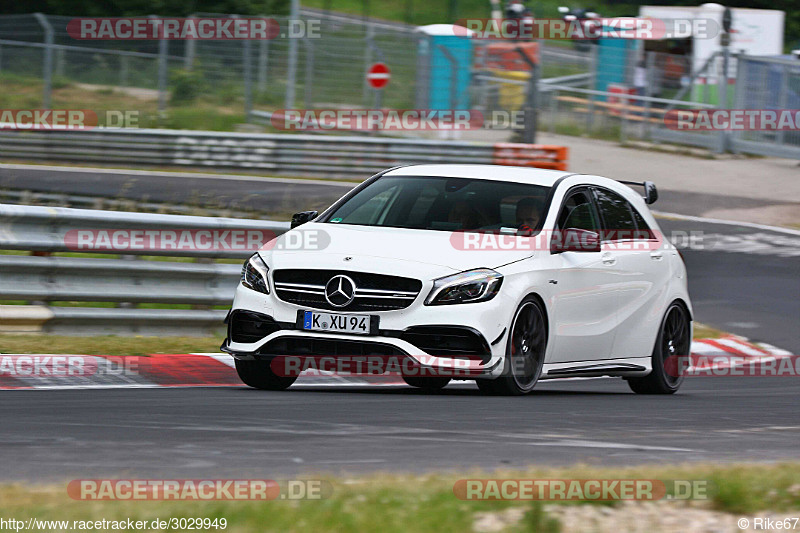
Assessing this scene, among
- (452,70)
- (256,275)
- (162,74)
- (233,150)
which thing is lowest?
(233,150)

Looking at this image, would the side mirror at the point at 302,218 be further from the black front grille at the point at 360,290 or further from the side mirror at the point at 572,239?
Answer: the side mirror at the point at 572,239

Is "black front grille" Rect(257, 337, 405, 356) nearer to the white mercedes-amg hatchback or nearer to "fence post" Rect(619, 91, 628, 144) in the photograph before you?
the white mercedes-amg hatchback

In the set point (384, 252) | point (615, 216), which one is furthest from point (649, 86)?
point (384, 252)

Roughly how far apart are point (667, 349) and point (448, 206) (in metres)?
2.40

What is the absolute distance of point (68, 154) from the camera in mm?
25922

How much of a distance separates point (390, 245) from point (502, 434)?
209 cm

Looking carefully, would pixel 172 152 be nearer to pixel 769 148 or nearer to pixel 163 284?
pixel 769 148

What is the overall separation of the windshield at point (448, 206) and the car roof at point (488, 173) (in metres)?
0.06

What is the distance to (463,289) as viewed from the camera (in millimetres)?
8305

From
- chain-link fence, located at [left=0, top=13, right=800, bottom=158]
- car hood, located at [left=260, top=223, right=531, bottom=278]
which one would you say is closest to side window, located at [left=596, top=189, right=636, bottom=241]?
car hood, located at [left=260, top=223, right=531, bottom=278]

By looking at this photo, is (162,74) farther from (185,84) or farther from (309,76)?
(309,76)

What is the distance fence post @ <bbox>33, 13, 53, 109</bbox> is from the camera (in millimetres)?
26438

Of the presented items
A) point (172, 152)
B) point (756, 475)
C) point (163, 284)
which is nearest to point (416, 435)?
point (756, 475)

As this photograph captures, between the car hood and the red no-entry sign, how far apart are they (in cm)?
1753
